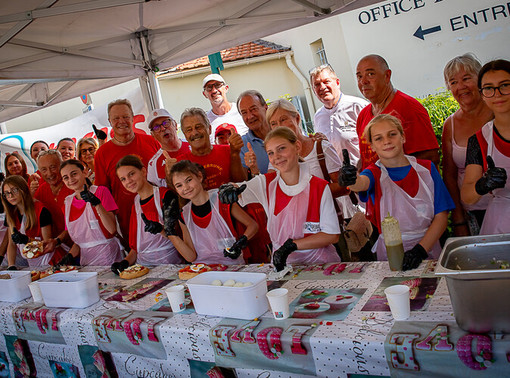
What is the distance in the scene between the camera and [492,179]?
2260 mm

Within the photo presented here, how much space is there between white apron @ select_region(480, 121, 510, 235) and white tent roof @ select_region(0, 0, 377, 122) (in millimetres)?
2527

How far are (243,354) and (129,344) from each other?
2.34 feet

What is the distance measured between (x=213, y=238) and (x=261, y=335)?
1.55 metres

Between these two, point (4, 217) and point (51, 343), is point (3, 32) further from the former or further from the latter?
point (51, 343)

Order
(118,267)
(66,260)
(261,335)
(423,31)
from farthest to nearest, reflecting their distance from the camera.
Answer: (423,31) < (66,260) < (118,267) < (261,335)

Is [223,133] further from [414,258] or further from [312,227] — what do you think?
[414,258]

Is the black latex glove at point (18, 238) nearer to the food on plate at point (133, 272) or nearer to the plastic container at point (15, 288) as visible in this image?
the plastic container at point (15, 288)

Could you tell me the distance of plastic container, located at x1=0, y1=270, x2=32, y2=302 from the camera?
122 inches

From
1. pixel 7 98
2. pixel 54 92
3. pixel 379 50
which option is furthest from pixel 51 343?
pixel 379 50

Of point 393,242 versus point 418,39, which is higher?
point 418,39

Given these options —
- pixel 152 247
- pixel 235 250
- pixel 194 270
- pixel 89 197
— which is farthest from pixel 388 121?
pixel 89 197

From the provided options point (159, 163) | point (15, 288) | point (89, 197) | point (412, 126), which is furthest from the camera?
point (159, 163)

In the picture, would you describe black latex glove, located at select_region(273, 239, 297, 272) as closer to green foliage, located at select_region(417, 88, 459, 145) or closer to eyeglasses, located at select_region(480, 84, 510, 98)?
eyeglasses, located at select_region(480, 84, 510, 98)

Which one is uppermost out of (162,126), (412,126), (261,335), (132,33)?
(132,33)
